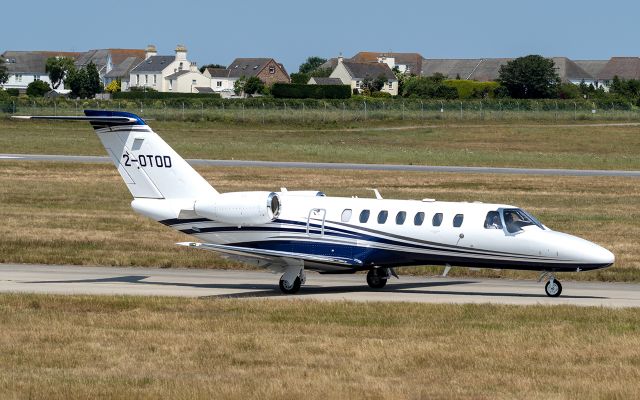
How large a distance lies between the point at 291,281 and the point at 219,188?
2606cm

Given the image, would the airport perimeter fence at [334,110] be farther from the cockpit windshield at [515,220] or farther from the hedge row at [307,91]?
the cockpit windshield at [515,220]

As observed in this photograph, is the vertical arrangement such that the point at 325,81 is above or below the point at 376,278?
above

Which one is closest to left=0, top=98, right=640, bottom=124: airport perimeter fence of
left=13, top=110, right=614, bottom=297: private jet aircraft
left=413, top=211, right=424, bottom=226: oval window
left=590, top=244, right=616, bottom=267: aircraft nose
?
left=13, top=110, right=614, bottom=297: private jet aircraft

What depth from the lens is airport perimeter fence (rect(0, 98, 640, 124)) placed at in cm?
10756

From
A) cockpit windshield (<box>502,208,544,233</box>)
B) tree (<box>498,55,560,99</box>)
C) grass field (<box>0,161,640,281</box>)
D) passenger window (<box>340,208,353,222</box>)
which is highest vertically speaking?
tree (<box>498,55,560,99</box>)

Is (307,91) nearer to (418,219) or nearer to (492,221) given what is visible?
(418,219)

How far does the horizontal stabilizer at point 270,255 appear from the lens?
91.5 feet

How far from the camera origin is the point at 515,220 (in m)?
27.5

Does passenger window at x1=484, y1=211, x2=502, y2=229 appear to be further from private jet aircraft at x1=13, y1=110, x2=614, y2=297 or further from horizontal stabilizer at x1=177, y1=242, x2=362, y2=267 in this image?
horizontal stabilizer at x1=177, y1=242, x2=362, y2=267

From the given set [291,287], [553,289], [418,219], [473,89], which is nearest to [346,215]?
[418,219]

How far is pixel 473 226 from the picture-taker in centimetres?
2736

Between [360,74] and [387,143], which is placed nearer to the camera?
[387,143]

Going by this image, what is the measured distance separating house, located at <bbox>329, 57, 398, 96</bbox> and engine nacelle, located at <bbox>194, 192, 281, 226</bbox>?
16274cm

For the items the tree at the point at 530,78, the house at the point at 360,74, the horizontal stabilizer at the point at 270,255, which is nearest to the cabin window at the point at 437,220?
the horizontal stabilizer at the point at 270,255
